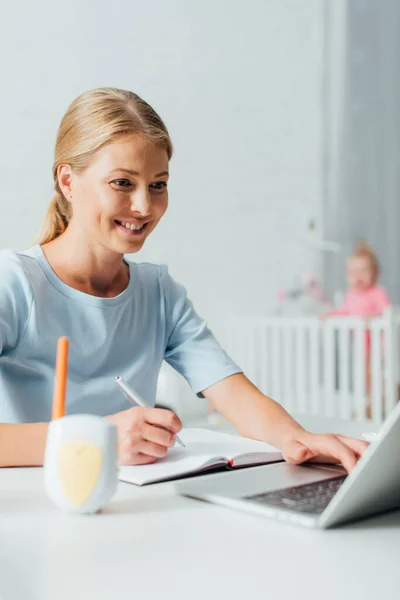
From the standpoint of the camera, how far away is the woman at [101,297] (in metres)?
1.10

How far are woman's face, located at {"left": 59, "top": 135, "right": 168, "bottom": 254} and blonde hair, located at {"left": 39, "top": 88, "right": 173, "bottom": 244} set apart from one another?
0.01 m

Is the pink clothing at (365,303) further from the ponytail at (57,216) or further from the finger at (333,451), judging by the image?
the finger at (333,451)

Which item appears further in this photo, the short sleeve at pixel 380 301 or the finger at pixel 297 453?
the short sleeve at pixel 380 301

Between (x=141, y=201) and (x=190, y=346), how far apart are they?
0.29m

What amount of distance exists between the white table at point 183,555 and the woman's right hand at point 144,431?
0.12 m

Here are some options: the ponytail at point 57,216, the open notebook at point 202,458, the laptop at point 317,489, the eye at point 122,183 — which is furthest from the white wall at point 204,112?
the laptop at point 317,489

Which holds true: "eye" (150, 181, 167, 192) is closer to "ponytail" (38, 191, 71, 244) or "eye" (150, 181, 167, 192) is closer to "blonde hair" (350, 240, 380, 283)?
"ponytail" (38, 191, 71, 244)

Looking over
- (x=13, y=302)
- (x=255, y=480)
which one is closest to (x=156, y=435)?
(x=255, y=480)

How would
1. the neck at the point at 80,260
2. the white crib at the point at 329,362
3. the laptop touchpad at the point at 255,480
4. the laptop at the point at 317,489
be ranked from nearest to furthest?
the laptop at the point at 317,489 → the laptop touchpad at the point at 255,480 → the neck at the point at 80,260 → the white crib at the point at 329,362

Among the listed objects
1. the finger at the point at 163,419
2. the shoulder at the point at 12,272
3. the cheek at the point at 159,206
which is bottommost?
the finger at the point at 163,419

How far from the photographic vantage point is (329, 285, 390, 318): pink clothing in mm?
3986

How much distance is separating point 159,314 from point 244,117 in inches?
111

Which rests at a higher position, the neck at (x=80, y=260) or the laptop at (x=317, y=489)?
the neck at (x=80, y=260)

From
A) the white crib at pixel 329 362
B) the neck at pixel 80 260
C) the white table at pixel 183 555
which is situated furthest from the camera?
the white crib at pixel 329 362
